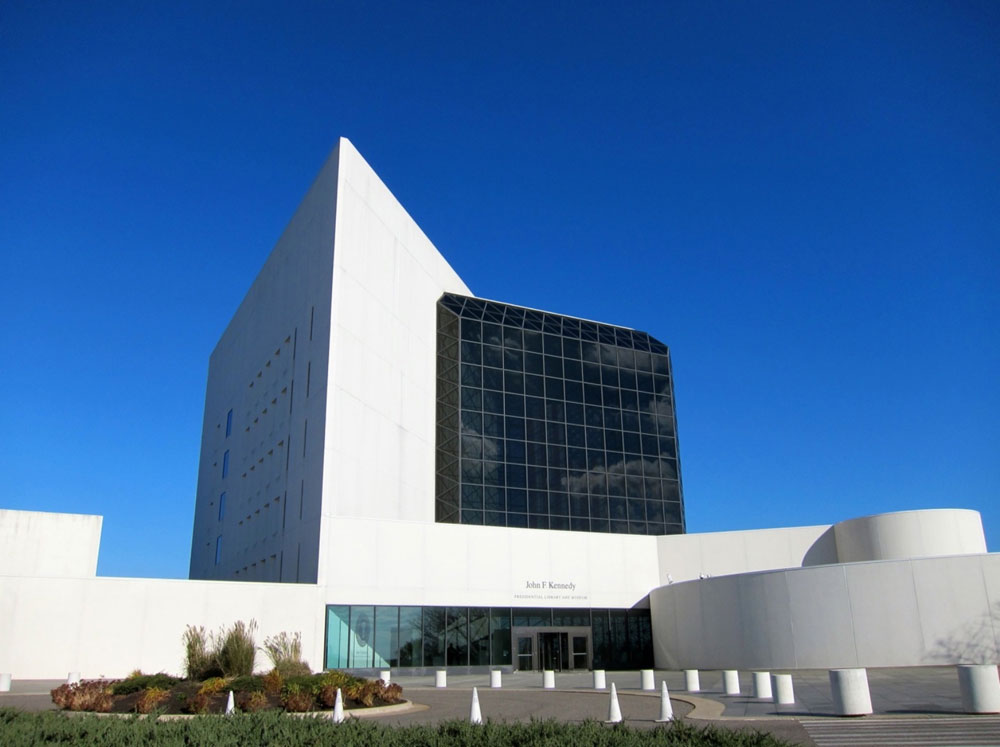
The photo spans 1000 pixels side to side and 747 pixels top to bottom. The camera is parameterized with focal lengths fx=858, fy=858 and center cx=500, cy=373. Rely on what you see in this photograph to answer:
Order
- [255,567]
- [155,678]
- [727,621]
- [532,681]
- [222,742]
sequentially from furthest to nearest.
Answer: [255,567], [727,621], [532,681], [155,678], [222,742]

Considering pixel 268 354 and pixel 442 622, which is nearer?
pixel 442 622

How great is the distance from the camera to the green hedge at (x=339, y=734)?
36.4ft

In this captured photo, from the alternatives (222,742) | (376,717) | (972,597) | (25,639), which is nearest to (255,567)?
(25,639)

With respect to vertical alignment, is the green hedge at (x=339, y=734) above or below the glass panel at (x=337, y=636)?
below

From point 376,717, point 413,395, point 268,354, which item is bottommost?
point 376,717

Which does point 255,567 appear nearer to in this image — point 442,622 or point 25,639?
point 442,622

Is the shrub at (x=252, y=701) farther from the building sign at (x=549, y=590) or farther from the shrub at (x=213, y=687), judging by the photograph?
the building sign at (x=549, y=590)

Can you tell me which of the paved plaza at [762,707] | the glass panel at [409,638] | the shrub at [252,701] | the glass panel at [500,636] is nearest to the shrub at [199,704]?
the shrub at [252,701]

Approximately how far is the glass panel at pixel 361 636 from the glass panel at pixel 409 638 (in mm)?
1441

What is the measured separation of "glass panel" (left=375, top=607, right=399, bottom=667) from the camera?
1485 inches

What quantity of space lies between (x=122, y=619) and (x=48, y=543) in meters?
6.52

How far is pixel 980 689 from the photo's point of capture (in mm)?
16984

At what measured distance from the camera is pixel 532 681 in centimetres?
3353

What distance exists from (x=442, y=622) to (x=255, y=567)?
14013 millimetres
